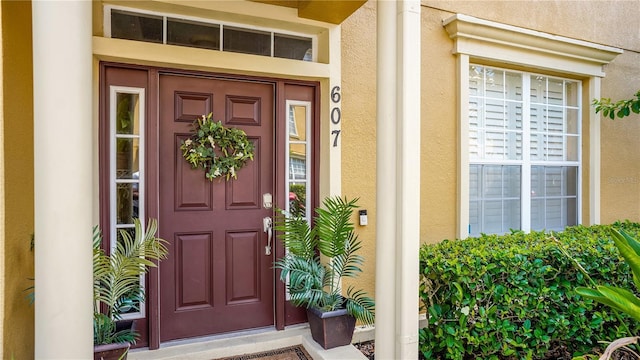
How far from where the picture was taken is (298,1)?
3102 millimetres

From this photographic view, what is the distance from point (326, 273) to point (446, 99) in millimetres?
2158

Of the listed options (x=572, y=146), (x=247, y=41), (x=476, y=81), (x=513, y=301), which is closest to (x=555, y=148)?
A: (x=572, y=146)

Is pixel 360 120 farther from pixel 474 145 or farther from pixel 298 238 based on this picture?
pixel 474 145

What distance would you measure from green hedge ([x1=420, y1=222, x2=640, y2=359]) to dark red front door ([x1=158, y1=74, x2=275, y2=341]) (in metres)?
1.44


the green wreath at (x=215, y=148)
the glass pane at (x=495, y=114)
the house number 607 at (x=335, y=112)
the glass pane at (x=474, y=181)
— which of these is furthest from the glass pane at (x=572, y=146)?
the green wreath at (x=215, y=148)

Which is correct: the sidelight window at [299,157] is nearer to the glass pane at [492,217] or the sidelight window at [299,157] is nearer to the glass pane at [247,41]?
the glass pane at [247,41]

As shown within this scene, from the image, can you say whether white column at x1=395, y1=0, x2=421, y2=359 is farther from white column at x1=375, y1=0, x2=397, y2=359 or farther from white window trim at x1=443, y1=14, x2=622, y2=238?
white window trim at x1=443, y1=14, x2=622, y2=238

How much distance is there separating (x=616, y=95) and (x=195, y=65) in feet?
16.6

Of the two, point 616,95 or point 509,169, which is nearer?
point 509,169

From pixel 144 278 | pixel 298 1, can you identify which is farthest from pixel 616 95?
pixel 144 278

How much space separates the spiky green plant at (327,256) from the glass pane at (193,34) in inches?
63.1

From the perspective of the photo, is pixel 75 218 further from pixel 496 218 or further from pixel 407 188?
pixel 496 218

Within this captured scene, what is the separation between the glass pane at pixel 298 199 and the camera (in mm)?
3297

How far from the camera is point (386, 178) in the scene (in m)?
2.15
